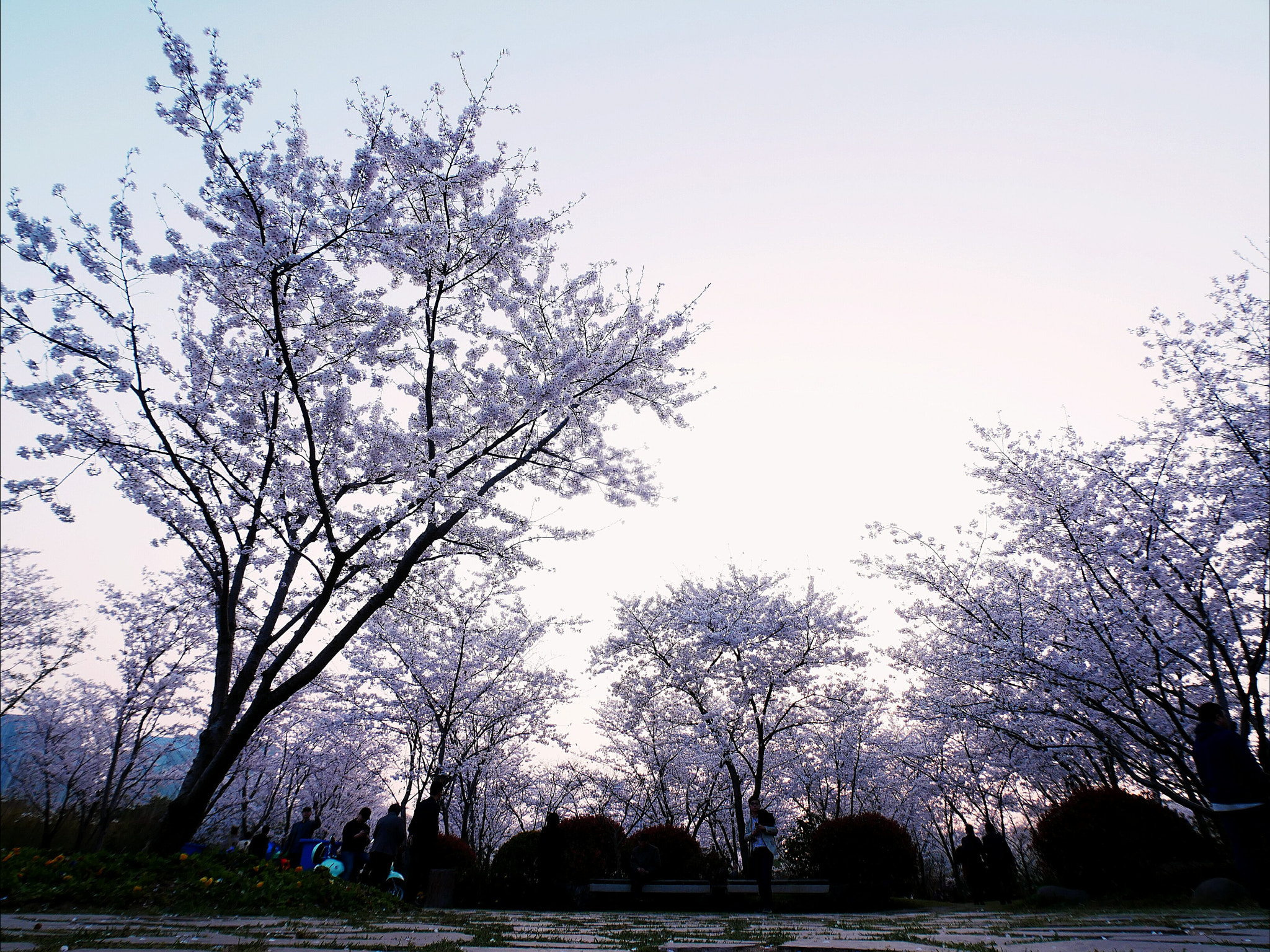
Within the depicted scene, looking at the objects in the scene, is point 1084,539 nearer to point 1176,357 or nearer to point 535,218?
point 1176,357

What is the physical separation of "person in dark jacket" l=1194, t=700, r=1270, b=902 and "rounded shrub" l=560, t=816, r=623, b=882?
10.0 metres

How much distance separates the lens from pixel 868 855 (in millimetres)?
13008

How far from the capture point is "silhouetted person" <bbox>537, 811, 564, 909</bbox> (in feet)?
36.3

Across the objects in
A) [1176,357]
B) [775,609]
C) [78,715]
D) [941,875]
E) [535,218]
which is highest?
[535,218]

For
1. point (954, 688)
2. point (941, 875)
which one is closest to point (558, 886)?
point (954, 688)

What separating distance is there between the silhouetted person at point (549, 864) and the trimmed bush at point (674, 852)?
7.78 ft

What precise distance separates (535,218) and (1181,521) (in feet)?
40.9

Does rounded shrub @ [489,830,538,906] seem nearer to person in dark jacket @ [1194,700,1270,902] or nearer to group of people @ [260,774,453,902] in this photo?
group of people @ [260,774,453,902]

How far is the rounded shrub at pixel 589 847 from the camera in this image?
12.5m

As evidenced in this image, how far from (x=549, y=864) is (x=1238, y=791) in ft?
32.6

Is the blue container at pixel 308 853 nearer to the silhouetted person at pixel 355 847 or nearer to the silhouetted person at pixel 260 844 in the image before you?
the silhouetted person at pixel 355 847

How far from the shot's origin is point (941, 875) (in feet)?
77.7

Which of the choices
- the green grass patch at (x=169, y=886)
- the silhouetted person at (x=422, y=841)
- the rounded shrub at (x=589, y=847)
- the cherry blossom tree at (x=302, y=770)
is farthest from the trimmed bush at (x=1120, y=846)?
the cherry blossom tree at (x=302, y=770)

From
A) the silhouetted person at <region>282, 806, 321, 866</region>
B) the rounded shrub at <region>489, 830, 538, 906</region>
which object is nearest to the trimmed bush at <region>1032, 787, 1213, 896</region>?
the rounded shrub at <region>489, 830, 538, 906</region>
